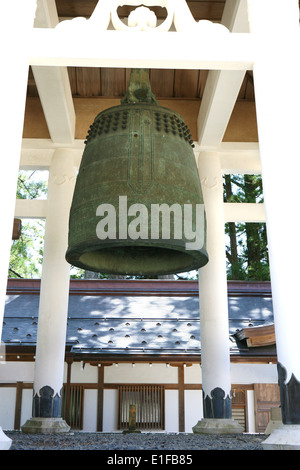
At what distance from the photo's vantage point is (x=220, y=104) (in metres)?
6.11

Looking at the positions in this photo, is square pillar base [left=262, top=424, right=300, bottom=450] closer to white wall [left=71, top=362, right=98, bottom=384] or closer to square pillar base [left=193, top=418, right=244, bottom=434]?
square pillar base [left=193, top=418, right=244, bottom=434]

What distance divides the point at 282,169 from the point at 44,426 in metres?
4.34

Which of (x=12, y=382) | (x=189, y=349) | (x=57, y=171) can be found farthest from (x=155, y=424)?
(x=57, y=171)

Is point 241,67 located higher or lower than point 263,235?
lower

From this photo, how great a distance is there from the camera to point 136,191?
3.50 m

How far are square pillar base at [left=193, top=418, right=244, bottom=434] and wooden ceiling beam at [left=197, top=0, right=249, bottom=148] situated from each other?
363cm

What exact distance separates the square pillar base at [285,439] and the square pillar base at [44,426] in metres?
3.71

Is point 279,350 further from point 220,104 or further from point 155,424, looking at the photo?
point 155,424

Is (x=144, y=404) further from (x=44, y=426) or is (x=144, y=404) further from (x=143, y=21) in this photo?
(x=143, y=21)

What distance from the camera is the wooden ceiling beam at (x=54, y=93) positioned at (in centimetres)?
509

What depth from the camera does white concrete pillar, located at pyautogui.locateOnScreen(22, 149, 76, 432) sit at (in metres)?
6.09

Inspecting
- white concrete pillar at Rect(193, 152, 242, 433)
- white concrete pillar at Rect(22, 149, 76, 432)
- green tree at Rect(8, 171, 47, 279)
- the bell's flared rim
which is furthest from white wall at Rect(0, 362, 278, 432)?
green tree at Rect(8, 171, 47, 279)
